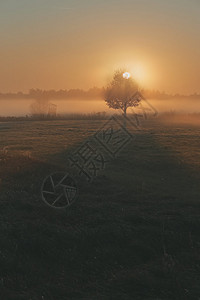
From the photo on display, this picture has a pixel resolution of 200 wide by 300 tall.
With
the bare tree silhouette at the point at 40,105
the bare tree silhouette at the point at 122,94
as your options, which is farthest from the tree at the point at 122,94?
the bare tree silhouette at the point at 40,105

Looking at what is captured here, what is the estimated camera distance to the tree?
223 feet

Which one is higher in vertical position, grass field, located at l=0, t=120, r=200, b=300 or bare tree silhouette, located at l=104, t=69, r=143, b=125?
bare tree silhouette, located at l=104, t=69, r=143, b=125

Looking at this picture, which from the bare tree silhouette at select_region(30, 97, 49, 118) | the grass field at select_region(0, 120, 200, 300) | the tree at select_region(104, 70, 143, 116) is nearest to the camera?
the grass field at select_region(0, 120, 200, 300)

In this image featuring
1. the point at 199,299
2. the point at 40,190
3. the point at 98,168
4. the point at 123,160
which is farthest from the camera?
the point at 123,160

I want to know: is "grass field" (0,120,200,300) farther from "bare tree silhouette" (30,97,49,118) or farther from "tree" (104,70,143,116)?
"bare tree silhouette" (30,97,49,118)

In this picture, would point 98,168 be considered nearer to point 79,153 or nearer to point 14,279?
point 79,153

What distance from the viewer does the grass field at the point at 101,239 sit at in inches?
334

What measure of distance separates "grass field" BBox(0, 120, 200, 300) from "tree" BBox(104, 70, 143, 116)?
49.7 meters

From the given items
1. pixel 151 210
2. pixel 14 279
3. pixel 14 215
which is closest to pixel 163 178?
pixel 151 210

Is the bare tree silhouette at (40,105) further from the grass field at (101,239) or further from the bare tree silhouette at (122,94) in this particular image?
the grass field at (101,239)

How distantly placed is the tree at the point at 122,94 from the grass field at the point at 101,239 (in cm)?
4971

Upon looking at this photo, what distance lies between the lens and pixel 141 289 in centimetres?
853

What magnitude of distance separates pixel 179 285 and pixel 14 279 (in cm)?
452

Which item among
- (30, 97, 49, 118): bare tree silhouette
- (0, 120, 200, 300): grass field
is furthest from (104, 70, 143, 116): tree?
(30, 97, 49, 118): bare tree silhouette
